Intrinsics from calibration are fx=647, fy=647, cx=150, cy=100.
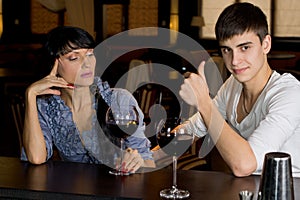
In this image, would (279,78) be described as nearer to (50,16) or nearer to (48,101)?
(48,101)

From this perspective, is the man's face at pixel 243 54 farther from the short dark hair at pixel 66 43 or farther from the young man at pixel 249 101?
the short dark hair at pixel 66 43

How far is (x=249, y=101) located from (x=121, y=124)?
622mm

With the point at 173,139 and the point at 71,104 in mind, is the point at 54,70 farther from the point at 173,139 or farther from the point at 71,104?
the point at 173,139

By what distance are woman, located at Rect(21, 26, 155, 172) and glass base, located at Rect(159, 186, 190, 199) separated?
1.75 feet

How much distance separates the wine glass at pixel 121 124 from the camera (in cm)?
235

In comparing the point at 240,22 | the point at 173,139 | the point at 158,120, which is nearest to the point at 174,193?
the point at 173,139

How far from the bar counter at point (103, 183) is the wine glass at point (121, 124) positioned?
2.4 inches

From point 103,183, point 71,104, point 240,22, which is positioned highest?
point 240,22

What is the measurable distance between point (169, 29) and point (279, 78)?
11138mm

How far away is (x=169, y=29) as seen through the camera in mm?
13641

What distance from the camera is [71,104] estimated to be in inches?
117

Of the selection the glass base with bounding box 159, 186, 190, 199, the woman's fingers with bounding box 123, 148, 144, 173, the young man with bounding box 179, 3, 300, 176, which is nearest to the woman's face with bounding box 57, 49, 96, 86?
the woman's fingers with bounding box 123, 148, 144, 173

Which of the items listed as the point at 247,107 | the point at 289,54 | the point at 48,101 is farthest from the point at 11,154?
the point at 289,54

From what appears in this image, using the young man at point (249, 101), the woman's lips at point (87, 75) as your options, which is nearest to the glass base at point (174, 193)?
the young man at point (249, 101)
